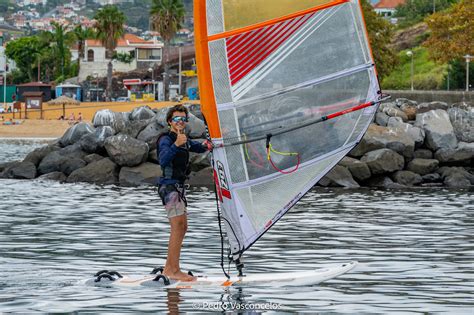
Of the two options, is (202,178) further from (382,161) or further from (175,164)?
(175,164)

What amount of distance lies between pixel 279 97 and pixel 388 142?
67.2 ft

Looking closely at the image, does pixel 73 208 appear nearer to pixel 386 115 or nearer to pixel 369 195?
pixel 369 195

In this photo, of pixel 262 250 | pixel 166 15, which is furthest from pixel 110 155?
pixel 166 15

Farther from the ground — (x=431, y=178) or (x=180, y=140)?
(x=180, y=140)

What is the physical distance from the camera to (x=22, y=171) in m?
34.1

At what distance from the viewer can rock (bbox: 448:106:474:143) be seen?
33.8 m

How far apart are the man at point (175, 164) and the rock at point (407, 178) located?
18763mm

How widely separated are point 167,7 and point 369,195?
68908 millimetres

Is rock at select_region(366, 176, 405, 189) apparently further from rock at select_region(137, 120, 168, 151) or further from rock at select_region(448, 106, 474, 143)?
rock at select_region(137, 120, 168, 151)

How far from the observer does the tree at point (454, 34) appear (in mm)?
64625

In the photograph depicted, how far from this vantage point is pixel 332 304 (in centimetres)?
1185

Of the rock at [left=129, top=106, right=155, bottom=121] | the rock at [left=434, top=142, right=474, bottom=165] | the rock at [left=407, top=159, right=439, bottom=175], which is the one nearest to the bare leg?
the rock at [left=407, top=159, right=439, bottom=175]

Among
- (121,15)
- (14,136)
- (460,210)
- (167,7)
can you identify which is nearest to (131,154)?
(460,210)

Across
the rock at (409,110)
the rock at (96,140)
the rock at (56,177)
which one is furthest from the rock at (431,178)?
the rock at (56,177)
